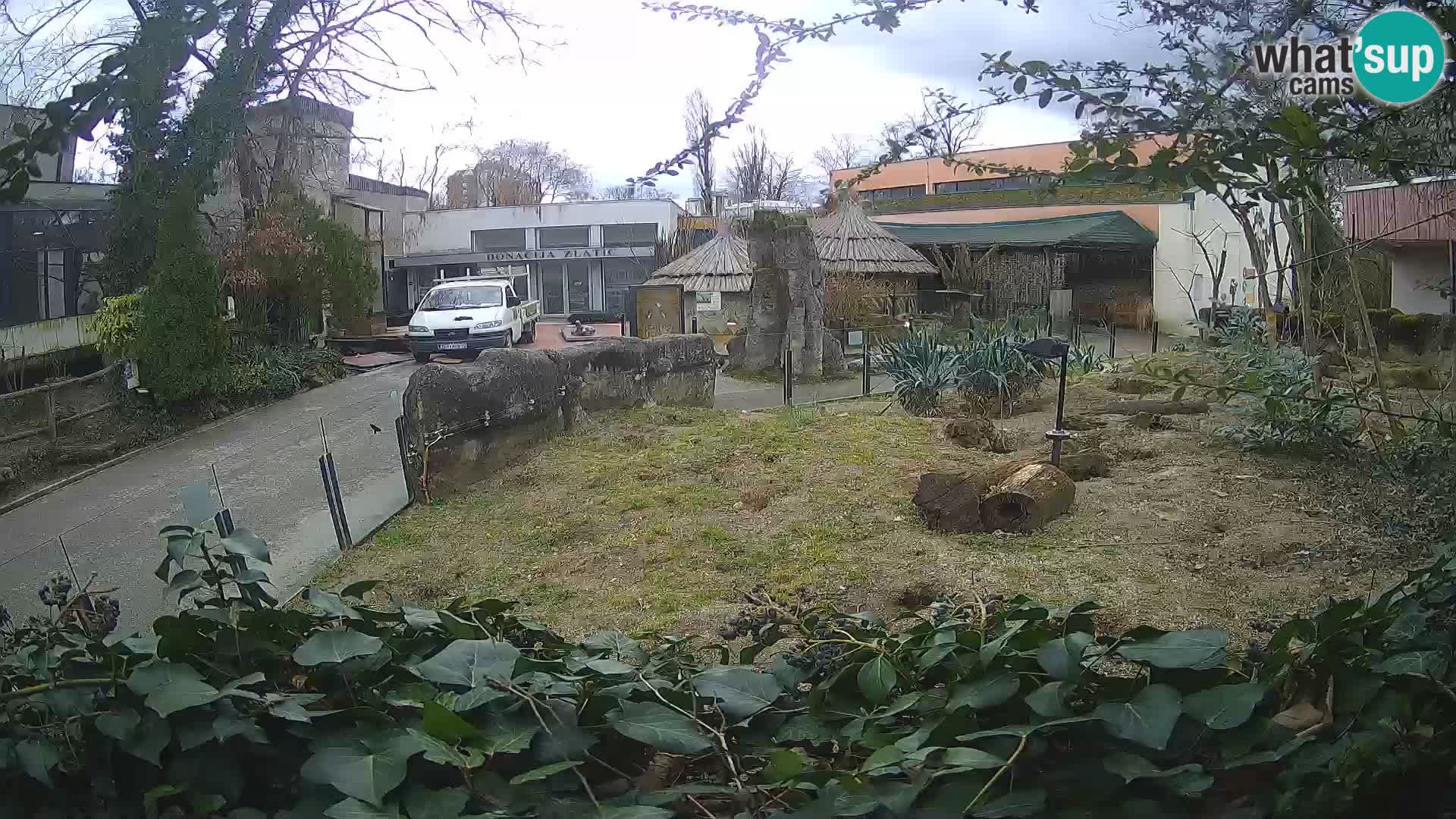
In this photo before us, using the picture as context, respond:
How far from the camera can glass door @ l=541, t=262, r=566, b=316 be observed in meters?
30.1

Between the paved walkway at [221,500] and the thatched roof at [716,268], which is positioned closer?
the paved walkway at [221,500]

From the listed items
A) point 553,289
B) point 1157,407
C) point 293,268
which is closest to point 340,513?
point 1157,407

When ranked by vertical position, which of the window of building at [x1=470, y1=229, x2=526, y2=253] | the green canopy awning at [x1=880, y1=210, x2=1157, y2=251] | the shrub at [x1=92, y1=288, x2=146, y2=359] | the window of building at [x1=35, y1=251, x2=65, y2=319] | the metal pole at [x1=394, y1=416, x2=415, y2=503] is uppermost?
the window of building at [x1=470, y1=229, x2=526, y2=253]

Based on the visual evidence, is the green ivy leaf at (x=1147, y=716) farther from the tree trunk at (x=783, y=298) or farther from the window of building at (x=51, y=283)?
the tree trunk at (x=783, y=298)

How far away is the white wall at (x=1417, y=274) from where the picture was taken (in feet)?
44.5

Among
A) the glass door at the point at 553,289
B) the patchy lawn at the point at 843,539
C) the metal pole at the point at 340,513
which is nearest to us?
the patchy lawn at the point at 843,539

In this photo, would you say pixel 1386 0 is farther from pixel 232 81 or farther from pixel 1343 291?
pixel 1343 291

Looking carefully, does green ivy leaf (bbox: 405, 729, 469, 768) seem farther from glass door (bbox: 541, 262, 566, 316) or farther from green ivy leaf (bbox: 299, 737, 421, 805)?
glass door (bbox: 541, 262, 566, 316)

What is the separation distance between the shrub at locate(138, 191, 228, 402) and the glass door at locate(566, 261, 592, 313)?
17.7 metres

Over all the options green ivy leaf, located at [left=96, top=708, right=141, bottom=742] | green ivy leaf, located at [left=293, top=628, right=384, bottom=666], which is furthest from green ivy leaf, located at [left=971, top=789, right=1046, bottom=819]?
green ivy leaf, located at [left=96, top=708, right=141, bottom=742]

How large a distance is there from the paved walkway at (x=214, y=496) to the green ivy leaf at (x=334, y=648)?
215cm

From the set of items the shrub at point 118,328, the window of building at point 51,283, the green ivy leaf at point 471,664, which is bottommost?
the green ivy leaf at point 471,664

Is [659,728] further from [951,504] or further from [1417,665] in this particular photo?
[951,504]

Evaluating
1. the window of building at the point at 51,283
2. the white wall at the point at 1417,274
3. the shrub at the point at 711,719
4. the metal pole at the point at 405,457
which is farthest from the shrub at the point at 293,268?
the white wall at the point at 1417,274
